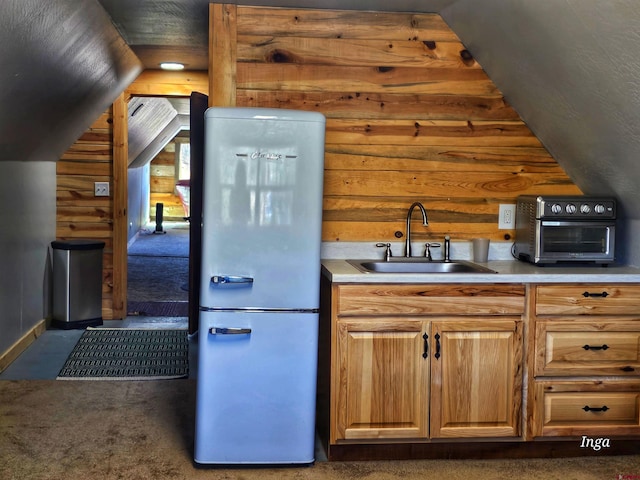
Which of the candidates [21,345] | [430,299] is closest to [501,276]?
[430,299]

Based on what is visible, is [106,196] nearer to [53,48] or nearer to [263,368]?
[53,48]

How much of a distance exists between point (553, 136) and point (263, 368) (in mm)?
1714

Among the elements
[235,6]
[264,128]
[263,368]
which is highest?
[235,6]

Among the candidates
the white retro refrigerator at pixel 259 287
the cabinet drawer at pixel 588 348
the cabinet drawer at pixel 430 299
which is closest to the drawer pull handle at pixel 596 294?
the cabinet drawer at pixel 588 348

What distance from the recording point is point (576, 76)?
284 cm

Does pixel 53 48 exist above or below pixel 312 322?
above

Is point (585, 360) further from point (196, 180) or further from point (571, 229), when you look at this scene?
point (196, 180)

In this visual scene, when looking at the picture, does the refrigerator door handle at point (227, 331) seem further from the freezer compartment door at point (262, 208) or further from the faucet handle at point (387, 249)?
the faucet handle at point (387, 249)

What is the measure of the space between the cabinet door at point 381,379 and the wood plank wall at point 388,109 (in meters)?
0.68

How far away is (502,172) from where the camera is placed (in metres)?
3.54

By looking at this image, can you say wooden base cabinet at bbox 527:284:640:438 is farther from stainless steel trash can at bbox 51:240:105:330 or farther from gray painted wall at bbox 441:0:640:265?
stainless steel trash can at bbox 51:240:105:330

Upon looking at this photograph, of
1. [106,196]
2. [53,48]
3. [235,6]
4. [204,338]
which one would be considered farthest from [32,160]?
[204,338]

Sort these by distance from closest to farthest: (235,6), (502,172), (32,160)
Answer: (235,6) < (502,172) < (32,160)

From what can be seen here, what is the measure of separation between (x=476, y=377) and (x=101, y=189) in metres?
3.64
